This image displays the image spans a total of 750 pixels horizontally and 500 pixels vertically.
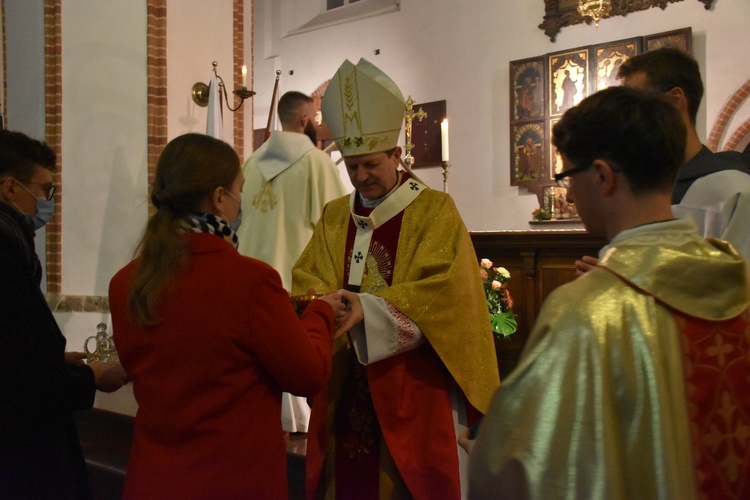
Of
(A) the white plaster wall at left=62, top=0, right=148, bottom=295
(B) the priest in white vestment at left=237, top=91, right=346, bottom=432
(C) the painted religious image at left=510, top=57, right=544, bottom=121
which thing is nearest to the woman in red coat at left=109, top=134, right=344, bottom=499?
(B) the priest in white vestment at left=237, top=91, right=346, bottom=432

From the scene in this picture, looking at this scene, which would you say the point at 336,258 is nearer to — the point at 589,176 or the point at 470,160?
the point at 589,176

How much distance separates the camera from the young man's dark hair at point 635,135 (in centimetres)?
114

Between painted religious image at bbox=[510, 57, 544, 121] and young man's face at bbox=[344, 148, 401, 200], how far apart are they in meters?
6.62

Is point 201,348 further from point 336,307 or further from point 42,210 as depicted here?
point 42,210

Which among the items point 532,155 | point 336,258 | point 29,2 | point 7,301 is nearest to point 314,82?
point 532,155

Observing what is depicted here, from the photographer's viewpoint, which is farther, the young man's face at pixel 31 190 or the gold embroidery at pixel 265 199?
the gold embroidery at pixel 265 199

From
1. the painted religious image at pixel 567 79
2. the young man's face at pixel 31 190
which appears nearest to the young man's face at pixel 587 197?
the young man's face at pixel 31 190

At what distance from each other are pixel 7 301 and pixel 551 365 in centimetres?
134

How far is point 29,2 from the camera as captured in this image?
4.97m

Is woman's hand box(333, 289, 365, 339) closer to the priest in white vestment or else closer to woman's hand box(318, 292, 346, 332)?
woman's hand box(318, 292, 346, 332)

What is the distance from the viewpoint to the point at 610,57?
8.05 m

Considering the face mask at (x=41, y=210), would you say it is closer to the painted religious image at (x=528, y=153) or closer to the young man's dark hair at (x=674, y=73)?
the young man's dark hair at (x=674, y=73)

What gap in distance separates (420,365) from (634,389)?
1.21m

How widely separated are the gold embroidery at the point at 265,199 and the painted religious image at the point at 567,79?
17.5ft
